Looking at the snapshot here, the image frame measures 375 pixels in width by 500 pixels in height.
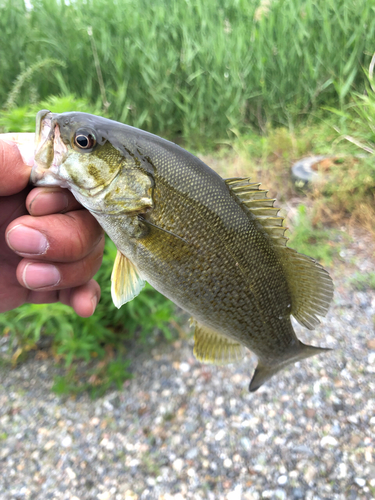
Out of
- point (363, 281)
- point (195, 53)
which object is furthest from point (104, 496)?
point (195, 53)

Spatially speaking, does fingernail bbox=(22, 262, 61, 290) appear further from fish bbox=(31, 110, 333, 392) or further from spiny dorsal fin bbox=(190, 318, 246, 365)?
spiny dorsal fin bbox=(190, 318, 246, 365)

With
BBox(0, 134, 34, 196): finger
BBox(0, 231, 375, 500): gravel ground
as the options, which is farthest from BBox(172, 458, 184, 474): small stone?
BBox(0, 134, 34, 196): finger

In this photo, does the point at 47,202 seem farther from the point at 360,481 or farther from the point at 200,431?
the point at 360,481

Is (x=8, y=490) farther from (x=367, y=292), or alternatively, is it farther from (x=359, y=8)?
(x=359, y=8)

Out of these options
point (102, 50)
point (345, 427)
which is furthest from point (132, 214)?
point (102, 50)

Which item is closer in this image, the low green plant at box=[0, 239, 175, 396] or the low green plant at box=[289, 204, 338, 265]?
the low green plant at box=[0, 239, 175, 396]

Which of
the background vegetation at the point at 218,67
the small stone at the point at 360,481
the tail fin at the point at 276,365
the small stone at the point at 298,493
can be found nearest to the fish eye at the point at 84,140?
the tail fin at the point at 276,365
